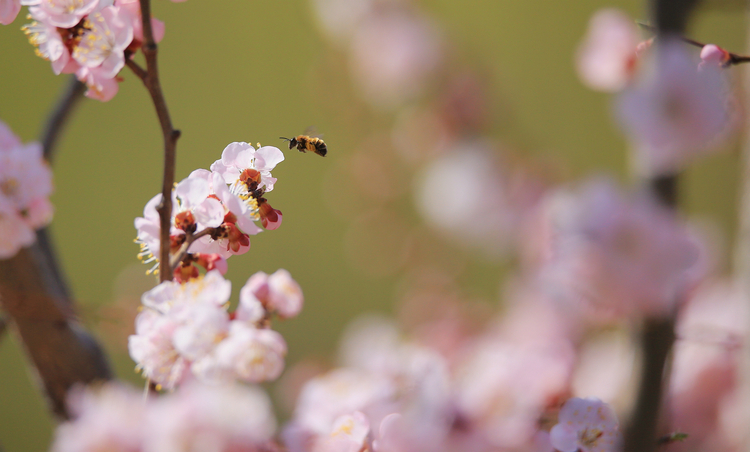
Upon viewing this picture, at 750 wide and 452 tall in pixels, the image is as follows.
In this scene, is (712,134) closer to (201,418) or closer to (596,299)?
(596,299)

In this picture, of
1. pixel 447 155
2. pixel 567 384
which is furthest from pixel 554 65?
pixel 567 384

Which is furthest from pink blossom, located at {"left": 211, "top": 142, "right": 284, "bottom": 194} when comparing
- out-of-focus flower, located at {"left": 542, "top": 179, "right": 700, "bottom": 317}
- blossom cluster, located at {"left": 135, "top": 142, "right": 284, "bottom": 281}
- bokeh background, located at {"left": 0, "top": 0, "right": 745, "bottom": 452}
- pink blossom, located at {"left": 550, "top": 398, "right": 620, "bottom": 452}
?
bokeh background, located at {"left": 0, "top": 0, "right": 745, "bottom": 452}

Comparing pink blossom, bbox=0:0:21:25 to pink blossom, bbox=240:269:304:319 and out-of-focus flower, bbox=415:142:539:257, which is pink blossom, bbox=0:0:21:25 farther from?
out-of-focus flower, bbox=415:142:539:257

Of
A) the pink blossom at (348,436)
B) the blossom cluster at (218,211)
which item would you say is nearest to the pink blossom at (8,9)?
the blossom cluster at (218,211)

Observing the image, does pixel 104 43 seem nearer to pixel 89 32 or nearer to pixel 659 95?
pixel 89 32

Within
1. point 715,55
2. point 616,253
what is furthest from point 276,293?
point 616,253

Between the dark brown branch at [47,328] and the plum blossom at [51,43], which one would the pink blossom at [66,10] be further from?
the dark brown branch at [47,328]
